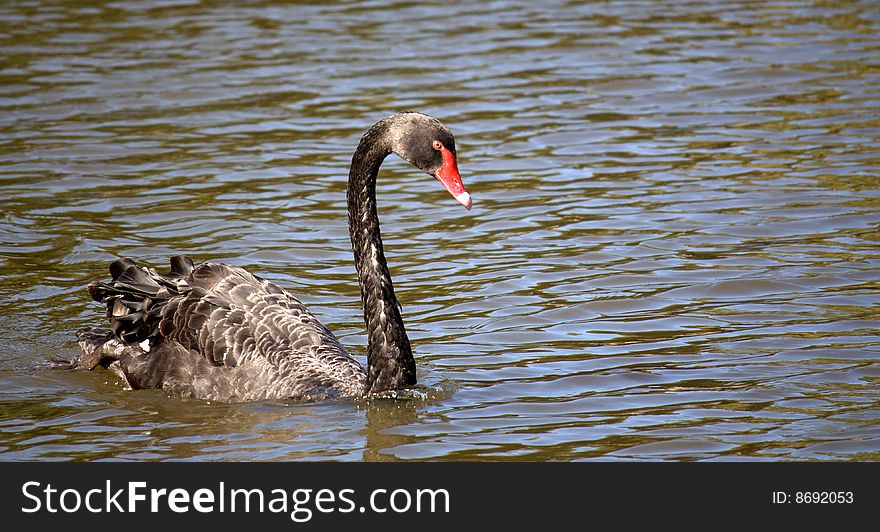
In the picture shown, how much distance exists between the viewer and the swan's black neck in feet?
24.2

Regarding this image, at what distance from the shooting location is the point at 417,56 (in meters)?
15.4

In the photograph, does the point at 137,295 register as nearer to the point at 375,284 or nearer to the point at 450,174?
the point at 375,284

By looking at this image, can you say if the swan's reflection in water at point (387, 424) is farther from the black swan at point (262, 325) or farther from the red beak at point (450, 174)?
the red beak at point (450, 174)

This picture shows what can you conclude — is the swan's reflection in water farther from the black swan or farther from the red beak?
the red beak

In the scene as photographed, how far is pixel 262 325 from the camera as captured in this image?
772 centimetres

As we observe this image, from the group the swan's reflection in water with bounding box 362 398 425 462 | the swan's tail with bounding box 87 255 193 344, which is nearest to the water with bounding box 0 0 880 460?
the swan's reflection in water with bounding box 362 398 425 462

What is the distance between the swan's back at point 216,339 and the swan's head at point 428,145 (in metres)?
1.18

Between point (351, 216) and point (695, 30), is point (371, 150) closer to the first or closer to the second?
point (351, 216)

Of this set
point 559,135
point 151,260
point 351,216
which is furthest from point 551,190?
point 351,216

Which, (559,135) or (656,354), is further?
(559,135)

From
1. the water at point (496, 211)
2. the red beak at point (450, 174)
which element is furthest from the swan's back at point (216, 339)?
the red beak at point (450, 174)

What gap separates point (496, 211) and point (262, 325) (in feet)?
12.5

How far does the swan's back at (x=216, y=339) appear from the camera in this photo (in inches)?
296

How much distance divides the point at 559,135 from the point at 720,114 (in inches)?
63.4
